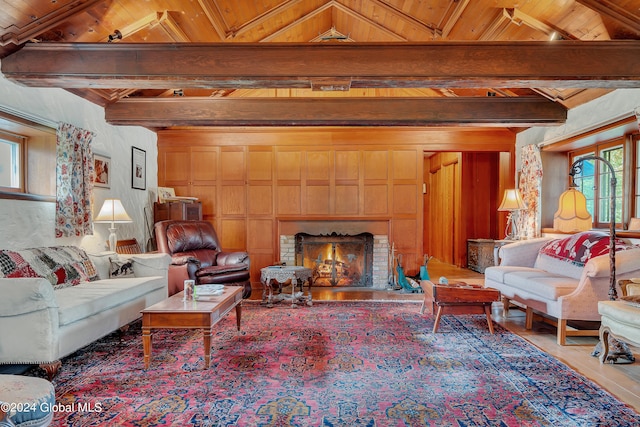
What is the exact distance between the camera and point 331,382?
260cm

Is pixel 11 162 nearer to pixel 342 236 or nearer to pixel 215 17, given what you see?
pixel 215 17

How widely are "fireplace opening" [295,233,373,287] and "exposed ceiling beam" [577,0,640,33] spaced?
419 cm

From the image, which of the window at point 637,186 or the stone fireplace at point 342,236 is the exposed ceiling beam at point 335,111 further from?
the stone fireplace at point 342,236

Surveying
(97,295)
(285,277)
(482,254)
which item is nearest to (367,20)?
(285,277)

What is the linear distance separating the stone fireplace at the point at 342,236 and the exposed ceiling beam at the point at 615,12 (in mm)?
4029

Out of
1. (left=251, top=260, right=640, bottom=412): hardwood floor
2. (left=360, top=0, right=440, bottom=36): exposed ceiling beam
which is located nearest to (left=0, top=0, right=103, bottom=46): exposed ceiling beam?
(left=360, top=0, right=440, bottom=36): exposed ceiling beam

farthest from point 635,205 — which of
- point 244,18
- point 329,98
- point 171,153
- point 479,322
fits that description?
point 171,153

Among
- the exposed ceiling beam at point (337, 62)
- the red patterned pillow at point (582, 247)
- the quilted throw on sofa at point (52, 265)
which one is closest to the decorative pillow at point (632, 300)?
the red patterned pillow at point (582, 247)

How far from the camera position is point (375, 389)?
8.19 feet

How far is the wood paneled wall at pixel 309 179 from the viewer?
6.54 meters

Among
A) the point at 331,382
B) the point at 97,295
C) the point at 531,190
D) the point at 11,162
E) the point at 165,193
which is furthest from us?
the point at 165,193

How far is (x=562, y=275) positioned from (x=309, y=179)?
153 inches

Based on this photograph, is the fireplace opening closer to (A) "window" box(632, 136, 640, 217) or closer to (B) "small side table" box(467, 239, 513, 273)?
(B) "small side table" box(467, 239, 513, 273)

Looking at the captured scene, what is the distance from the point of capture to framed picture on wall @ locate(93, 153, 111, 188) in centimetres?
489
